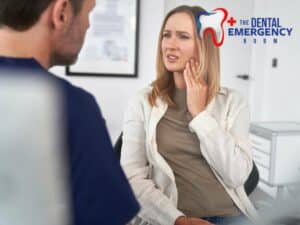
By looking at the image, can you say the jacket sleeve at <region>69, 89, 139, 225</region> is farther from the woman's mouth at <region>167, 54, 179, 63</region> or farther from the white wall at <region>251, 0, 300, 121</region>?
the white wall at <region>251, 0, 300, 121</region>

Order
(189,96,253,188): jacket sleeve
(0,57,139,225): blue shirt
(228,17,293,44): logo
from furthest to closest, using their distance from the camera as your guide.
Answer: (228,17,293,44): logo < (189,96,253,188): jacket sleeve < (0,57,139,225): blue shirt

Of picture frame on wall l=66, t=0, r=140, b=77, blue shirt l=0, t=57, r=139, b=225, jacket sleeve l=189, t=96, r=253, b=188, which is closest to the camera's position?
blue shirt l=0, t=57, r=139, b=225

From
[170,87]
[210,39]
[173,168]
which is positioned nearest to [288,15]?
[210,39]

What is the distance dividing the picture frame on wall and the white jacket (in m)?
0.27

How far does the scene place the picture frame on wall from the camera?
1109 mm

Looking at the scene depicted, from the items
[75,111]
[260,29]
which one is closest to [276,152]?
[260,29]

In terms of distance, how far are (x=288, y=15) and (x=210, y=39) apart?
0.74 feet

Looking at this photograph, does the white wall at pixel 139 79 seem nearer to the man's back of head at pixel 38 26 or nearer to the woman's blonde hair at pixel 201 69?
the woman's blonde hair at pixel 201 69

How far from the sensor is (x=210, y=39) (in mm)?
930

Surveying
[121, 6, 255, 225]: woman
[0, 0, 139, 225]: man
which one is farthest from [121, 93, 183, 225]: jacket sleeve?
[0, 0, 139, 225]: man

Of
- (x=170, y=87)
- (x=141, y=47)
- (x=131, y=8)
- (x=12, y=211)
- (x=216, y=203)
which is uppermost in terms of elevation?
(x=131, y=8)

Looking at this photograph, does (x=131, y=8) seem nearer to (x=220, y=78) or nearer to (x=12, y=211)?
(x=220, y=78)

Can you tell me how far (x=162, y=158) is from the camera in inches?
35.9

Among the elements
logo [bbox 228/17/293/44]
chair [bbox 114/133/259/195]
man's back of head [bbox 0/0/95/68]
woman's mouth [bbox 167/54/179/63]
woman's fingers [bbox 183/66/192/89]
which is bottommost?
chair [bbox 114/133/259/195]
